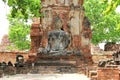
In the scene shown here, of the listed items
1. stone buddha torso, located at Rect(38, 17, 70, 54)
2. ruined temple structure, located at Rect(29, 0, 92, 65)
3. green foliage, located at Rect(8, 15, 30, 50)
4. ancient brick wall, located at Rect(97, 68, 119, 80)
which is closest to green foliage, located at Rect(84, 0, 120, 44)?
green foliage, located at Rect(8, 15, 30, 50)

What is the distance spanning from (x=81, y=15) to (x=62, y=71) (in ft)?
15.2

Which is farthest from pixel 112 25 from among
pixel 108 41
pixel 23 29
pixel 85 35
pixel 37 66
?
pixel 37 66

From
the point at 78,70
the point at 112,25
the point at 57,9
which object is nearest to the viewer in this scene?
the point at 78,70

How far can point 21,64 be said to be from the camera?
23359 millimetres

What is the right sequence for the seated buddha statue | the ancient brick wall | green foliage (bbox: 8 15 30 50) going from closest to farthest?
the ancient brick wall
the seated buddha statue
green foliage (bbox: 8 15 30 50)

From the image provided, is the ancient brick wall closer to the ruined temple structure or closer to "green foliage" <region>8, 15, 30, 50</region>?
the ruined temple structure

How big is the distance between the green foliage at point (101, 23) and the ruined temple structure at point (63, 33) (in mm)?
15812

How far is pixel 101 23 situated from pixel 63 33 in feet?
57.5

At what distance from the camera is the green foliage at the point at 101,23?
4172cm

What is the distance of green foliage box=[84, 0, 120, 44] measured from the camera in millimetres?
41719

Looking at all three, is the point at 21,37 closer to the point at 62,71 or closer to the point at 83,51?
the point at 83,51

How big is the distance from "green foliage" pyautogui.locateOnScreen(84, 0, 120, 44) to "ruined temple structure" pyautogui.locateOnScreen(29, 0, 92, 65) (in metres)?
15.8

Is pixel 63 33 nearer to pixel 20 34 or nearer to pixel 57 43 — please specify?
pixel 57 43

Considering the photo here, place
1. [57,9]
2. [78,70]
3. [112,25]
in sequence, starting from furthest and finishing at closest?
[112,25] → [57,9] → [78,70]
